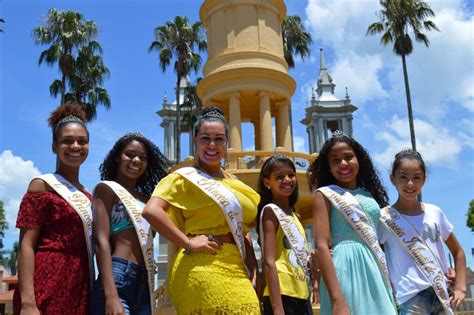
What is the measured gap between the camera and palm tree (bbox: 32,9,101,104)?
23.4 meters

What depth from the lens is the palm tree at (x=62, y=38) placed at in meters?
23.4

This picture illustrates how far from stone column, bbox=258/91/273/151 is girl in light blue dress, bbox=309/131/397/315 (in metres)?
15.8

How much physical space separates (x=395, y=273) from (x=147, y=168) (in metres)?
2.32

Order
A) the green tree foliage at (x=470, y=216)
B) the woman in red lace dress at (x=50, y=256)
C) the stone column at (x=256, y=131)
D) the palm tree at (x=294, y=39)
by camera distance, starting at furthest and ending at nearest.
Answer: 1. the green tree foliage at (x=470, y=216)
2. the palm tree at (x=294, y=39)
3. the stone column at (x=256, y=131)
4. the woman in red lace dress at (x=50, y=256)

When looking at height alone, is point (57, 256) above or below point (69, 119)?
below

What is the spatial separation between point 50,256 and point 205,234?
1.13 metres

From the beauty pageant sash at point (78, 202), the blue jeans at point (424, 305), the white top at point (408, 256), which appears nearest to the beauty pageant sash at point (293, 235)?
the white top at point (408, 256)

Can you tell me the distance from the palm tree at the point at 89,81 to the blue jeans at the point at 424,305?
2126cm

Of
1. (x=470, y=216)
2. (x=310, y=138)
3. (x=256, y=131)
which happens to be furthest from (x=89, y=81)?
(x=310, y=138)

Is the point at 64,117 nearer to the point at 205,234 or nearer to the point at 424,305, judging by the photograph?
the point at 205,234

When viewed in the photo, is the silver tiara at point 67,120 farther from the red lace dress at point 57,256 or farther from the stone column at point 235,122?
the stone column at point 235,122

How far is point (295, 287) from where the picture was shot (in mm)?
4414

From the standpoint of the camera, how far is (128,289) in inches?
149

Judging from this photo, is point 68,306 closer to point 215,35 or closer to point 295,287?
point 295,287
